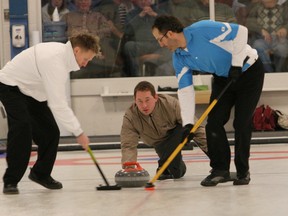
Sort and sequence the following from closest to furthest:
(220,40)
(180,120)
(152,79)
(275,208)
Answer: (275,208) < (220,40) < (180,120) < (152,79)

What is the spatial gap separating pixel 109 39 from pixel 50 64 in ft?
17.0

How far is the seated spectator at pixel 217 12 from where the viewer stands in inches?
363

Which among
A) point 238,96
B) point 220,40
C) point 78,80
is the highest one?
point 220,40

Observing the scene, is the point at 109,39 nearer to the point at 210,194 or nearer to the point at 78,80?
the point at 78,80

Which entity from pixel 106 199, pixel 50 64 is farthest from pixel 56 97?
pixel 106 199

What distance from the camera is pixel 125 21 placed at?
9.24m

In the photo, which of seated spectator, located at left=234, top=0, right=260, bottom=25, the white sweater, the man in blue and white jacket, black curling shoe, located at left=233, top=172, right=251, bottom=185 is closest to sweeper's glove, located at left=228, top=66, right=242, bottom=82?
the man in blue and white jacket

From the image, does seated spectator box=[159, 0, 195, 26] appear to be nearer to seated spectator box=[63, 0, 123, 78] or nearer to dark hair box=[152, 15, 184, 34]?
seated spectator box=[63, 0, 123, 78]

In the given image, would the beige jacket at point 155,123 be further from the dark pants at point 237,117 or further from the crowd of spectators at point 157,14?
the crowd of spectators at point 157,14

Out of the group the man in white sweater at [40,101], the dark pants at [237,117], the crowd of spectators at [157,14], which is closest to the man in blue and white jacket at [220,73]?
the dark pants at [237,117]

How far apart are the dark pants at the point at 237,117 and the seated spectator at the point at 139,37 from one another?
4.75 metres

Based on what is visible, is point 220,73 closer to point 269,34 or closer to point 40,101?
point 40,101

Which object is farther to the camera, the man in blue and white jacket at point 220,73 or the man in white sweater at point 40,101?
the man in blue and white jacket at point 220,73

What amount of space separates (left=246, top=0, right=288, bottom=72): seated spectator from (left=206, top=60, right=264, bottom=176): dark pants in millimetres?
4765
